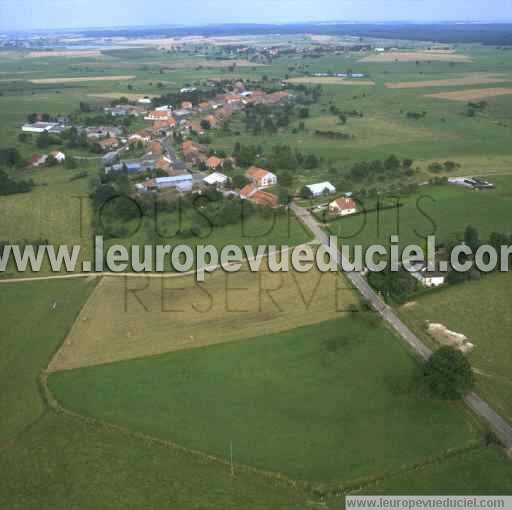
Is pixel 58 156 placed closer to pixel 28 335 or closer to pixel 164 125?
pixel 164 125

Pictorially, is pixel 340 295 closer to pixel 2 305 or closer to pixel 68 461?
pixel 68 461

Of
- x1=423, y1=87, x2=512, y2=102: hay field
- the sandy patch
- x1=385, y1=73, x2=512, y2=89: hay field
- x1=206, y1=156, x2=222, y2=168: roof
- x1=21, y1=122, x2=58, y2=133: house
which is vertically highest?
x1=385, y1=73, x2=512, y2=89: hay field

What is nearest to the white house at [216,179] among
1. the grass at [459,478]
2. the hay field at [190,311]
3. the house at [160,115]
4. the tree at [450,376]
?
the hay field at [190,311]

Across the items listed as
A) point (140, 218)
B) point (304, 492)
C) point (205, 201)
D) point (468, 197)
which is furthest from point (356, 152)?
point (304, 492)

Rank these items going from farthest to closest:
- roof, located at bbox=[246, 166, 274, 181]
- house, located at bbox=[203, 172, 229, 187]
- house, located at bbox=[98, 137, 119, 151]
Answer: house, located at bbox=[98, 137, 119, 151]
roof, located at bbox=[246, 166, 274, 181]
house, located at bbox=[203, 172, 229, 187]

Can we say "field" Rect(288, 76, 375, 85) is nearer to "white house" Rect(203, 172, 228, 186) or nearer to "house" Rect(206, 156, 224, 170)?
"house" Rect(206, 156, 224, 170)

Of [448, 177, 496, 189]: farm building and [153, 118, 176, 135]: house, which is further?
[153, 118, 176, 135]: house

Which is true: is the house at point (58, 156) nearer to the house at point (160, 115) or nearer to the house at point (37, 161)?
the house at point (37, 161)

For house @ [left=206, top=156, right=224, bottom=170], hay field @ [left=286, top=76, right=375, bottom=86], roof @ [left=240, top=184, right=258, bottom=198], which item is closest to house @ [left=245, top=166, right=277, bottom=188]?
roof @ [left=240, top=184, right=258, bottom=198]

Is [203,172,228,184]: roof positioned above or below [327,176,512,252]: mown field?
above
